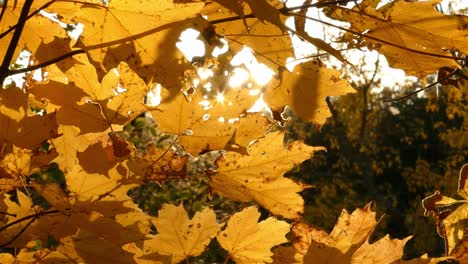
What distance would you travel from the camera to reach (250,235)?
0.71 m

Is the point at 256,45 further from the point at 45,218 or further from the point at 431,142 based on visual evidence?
the point at 431,142

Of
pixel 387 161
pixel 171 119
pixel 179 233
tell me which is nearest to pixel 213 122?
pixel 171 119

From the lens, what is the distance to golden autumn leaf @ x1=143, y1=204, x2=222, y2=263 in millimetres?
690

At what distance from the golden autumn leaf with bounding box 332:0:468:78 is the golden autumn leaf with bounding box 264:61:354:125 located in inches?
2.9

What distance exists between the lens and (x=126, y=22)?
53cm

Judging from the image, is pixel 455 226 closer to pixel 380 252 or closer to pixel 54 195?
pixel 380 252

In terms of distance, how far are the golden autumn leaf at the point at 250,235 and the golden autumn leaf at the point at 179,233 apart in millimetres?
22

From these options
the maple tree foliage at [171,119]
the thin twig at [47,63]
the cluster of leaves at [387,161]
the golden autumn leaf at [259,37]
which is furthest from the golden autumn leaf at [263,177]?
the cluster of leaves at [387,161]

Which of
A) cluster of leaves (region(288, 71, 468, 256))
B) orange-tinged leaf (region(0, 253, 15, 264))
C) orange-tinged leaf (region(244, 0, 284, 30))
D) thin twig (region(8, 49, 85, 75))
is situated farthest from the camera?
cluster of leaves (region(288, 71, 468, 256))

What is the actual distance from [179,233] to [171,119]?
0.16 meters

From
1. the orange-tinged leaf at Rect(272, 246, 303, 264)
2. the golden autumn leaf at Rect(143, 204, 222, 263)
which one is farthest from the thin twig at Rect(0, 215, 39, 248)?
the orange-tinged leaf at Rect(272, 246, 303, 264)

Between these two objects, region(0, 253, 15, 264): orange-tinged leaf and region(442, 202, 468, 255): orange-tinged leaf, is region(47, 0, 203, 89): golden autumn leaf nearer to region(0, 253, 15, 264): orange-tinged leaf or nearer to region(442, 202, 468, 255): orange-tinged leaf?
region(0, 253, 15, 264): orange-tinged leaf

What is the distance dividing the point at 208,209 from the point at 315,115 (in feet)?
0.59

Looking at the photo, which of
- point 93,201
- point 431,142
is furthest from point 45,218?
point 431,142
